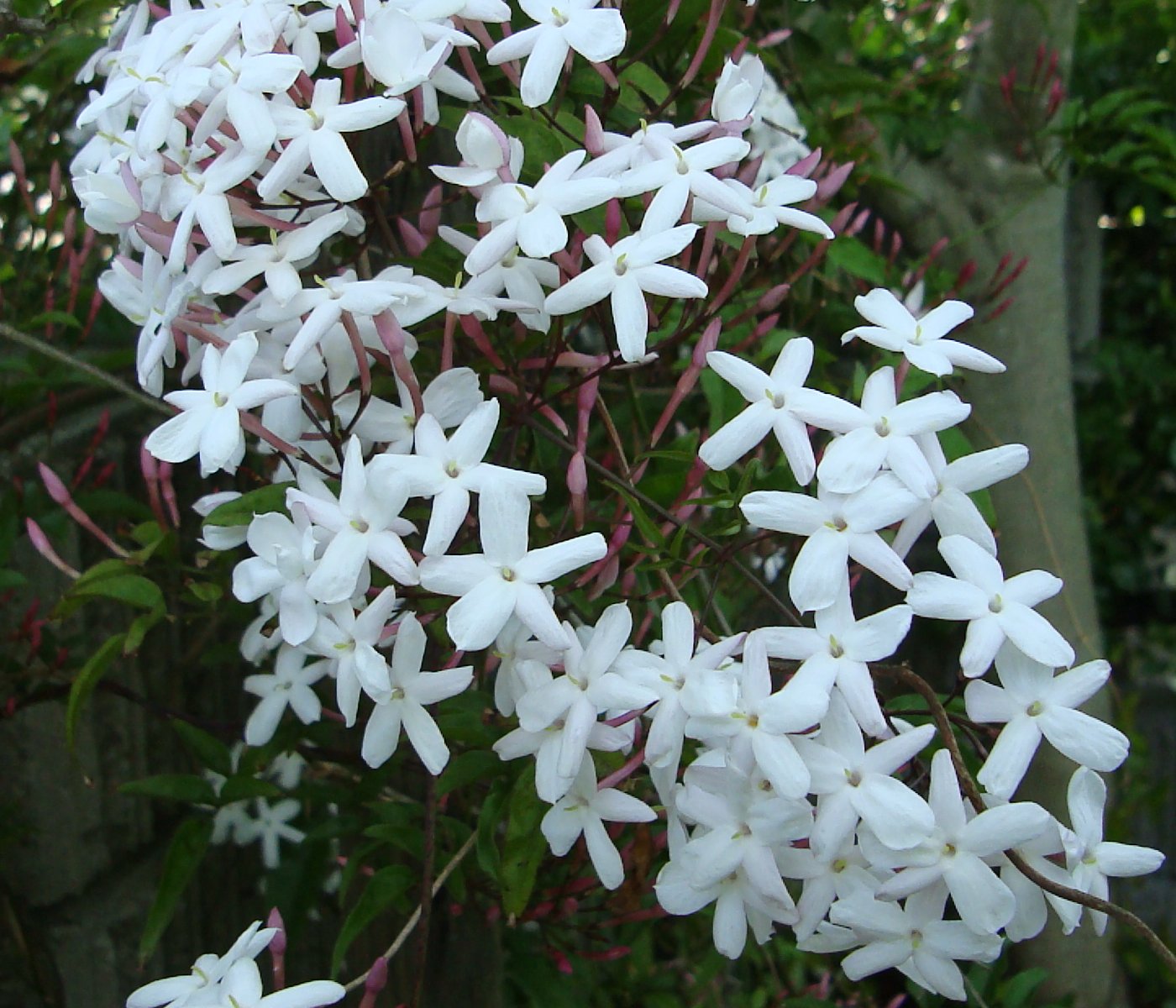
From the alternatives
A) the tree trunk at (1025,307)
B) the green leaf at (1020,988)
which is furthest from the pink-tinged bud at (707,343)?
the tree trunk at (1025,307)

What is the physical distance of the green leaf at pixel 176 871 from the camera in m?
0.88

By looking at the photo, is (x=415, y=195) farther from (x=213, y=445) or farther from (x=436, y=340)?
(x=213, y=445)

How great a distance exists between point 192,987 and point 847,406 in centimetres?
54

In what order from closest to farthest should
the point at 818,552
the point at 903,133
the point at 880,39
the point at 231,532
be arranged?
the point at 818,552 < the point at 231,532 < the point at 903,133 < the point at 880,39

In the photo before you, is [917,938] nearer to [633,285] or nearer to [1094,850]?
[1094,850]

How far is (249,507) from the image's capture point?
2.32 ft

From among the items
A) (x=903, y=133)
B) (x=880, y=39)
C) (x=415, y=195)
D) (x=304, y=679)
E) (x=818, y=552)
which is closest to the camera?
(x=818, y=552)

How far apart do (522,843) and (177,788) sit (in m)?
0.37

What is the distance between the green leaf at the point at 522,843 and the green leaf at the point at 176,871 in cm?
35

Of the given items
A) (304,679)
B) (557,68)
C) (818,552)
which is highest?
(557,68)

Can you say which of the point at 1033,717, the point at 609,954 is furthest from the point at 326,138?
the point at 609,954

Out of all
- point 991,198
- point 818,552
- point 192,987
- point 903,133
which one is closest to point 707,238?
point 818,552

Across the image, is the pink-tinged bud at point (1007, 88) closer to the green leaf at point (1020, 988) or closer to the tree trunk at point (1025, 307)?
the tree trunk at point (1025, 307)

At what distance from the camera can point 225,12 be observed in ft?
2.22
